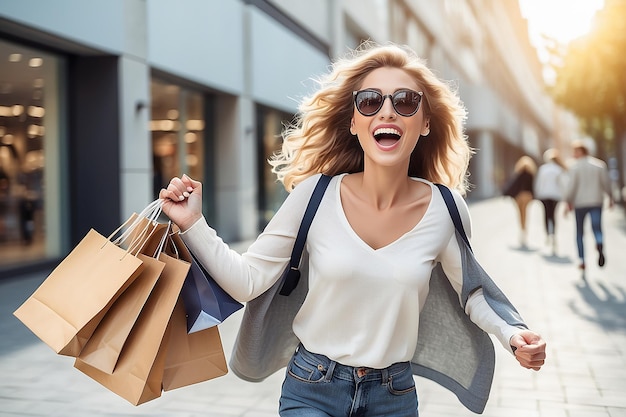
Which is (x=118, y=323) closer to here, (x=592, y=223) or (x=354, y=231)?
(x=354, y=231)

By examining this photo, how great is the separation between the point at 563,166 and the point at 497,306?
12922 millimetres

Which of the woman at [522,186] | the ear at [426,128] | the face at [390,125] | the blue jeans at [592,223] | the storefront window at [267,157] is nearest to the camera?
the face at [390,125]

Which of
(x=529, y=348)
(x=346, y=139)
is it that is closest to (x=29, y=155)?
(x=346, y=139)

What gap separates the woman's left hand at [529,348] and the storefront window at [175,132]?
11338 millimetres

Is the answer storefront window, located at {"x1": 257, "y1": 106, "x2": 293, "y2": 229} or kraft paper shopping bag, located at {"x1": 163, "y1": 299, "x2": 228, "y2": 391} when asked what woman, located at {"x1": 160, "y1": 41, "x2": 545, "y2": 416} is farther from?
storefront window, located at {"x1": 257, "y1": 106, "x2": 293, "y2": 229}

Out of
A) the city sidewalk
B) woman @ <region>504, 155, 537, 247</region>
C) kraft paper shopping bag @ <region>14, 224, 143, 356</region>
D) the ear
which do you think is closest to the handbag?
kraft paper shopping bag @ <region>14, 224, 143, 356</region>

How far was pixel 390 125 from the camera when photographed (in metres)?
2.31

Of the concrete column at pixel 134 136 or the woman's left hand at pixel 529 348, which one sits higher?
the concrete column at pixel 134 136

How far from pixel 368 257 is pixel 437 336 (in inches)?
19.4

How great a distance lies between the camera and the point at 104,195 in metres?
10.5

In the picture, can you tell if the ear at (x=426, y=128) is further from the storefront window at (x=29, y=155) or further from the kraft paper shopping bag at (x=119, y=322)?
the storefront window at (x=29, y=155)

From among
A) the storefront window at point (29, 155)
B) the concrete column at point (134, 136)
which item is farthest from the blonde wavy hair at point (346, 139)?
the concrete column at point (134, 136)

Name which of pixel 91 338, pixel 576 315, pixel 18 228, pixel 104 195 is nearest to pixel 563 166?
pixel 576 315

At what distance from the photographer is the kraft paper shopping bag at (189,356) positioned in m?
2.04
